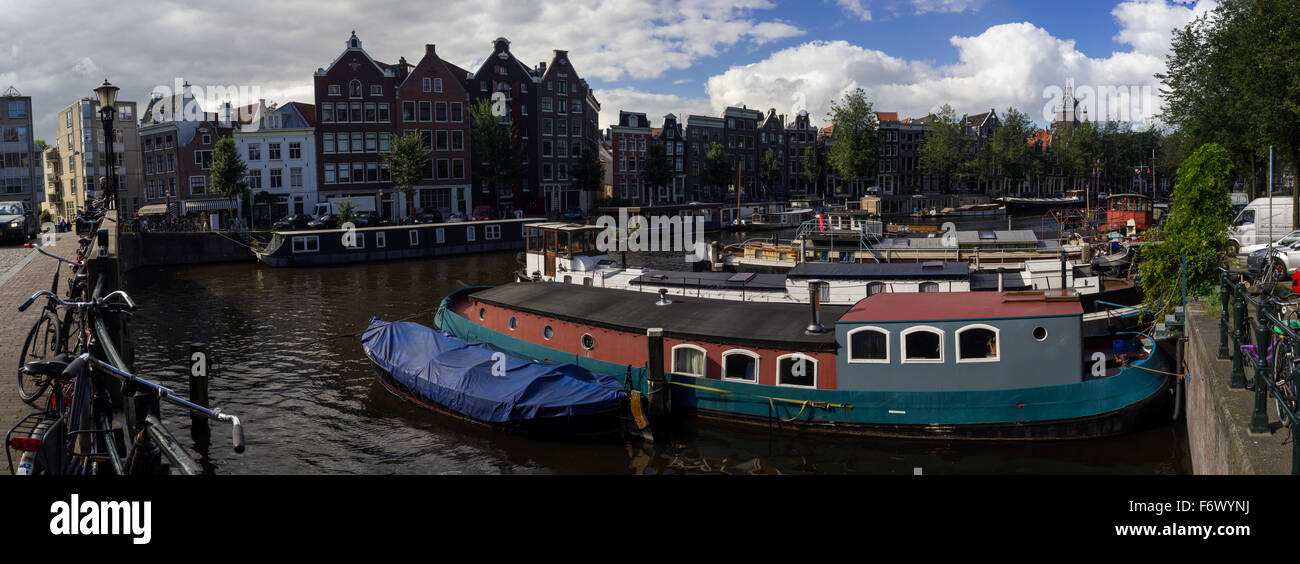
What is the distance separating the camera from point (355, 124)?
253ft

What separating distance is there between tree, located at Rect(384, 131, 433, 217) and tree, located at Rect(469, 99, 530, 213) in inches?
291

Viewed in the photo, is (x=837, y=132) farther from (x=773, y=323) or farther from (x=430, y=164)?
(x=773, y=323)

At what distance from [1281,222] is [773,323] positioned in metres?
40.7

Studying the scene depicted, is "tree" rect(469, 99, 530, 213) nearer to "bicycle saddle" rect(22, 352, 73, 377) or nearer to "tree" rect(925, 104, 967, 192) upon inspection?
"tree" rect(925, 104, 967, 192)

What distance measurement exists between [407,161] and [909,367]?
203 feet

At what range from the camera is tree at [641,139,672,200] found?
324 ft

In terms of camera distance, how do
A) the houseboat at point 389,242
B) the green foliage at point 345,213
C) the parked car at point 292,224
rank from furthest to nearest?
the green foliage at point 345,213 < the parked car at point 292,224 < the houseboat at point 389,242

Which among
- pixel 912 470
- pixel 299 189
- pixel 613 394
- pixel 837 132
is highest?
A: pixel 837 132

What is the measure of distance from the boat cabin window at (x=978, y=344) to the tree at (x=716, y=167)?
88340 mm

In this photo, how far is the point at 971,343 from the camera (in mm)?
19047

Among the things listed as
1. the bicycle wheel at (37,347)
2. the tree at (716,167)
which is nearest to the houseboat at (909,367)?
the bicycle wheel at (37,347)

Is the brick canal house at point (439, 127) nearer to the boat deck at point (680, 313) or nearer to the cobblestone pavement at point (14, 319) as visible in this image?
the cobblestone pavement at point (14, 319)

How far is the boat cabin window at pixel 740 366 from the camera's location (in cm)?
2105
